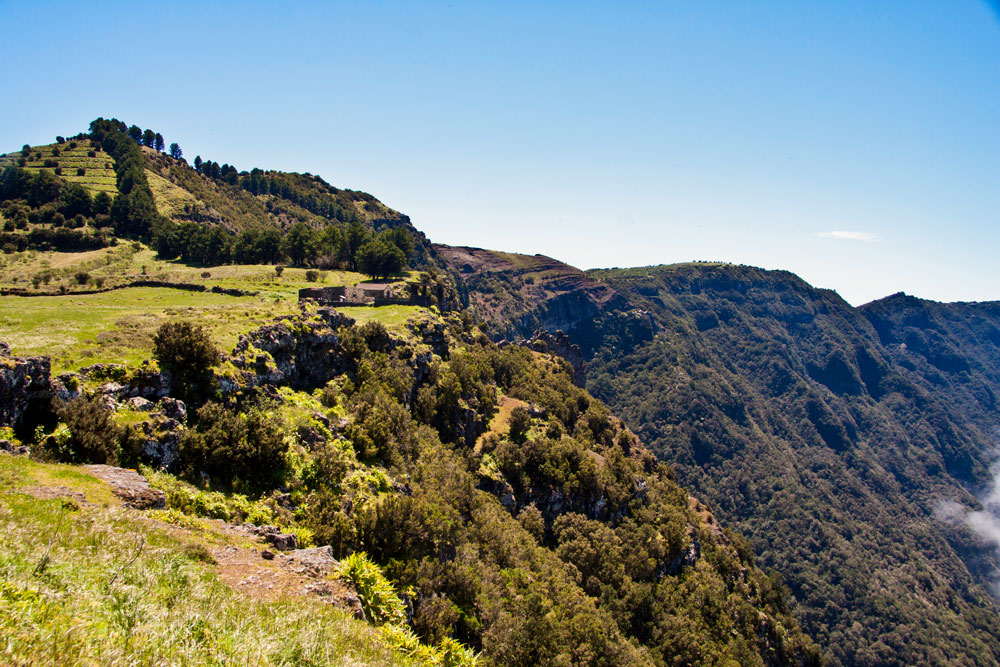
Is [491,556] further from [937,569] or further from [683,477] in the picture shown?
[937,569]

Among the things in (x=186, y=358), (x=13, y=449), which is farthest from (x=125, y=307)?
(x=13, y=449)

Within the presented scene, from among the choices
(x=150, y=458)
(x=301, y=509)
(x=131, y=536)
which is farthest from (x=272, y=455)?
(x=131, y=536)

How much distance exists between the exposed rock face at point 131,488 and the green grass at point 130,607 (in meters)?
1.82

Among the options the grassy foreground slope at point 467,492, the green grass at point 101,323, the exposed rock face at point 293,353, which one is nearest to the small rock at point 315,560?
the grassy foreground slope at point 467,492

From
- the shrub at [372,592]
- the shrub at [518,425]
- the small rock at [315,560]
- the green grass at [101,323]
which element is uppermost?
the green grass at [101,323]

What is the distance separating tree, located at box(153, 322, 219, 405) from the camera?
20.4 m

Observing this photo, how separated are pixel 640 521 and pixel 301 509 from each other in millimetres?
44855

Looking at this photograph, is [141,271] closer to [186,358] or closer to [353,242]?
[353,242]

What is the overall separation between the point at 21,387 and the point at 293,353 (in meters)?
16.0

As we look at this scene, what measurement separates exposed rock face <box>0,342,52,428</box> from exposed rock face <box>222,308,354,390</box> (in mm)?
6710

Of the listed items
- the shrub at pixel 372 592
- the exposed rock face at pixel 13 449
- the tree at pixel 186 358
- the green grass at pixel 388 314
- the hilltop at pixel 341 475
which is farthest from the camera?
the green grass at pixel 388 314

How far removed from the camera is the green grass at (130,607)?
18.2 ft

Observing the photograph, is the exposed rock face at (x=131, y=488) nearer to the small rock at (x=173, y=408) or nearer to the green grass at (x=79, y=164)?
the small rock at (x=173, y=408)

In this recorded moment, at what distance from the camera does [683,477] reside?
176 m
